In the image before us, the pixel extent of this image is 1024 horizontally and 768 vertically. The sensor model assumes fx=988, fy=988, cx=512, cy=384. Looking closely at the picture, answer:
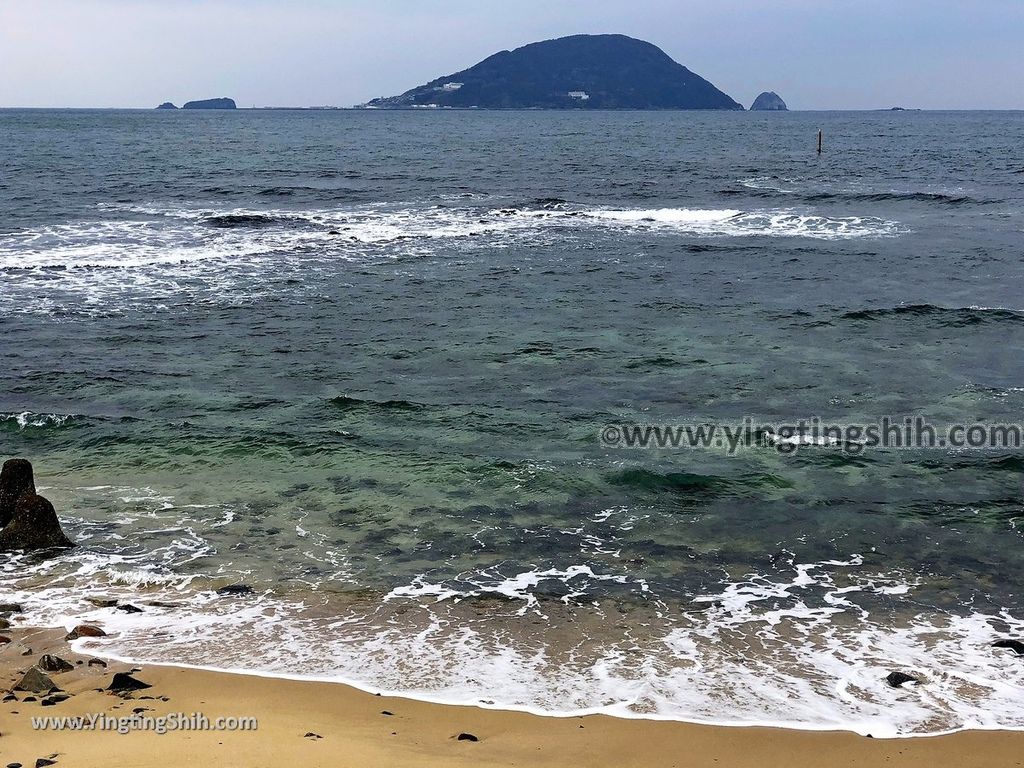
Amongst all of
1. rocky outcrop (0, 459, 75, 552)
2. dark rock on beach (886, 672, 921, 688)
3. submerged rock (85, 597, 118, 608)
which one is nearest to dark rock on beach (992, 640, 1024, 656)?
dark rock on beach (886, 672, 921, 688)

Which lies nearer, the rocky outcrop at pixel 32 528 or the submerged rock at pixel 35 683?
the submerged rock at pixel 35 683

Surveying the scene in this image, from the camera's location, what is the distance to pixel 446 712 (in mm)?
8734

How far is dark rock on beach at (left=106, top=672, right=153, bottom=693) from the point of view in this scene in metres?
8.91

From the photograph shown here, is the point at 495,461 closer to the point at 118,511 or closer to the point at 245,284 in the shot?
the point at 118,511

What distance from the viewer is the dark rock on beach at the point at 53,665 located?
920 cm

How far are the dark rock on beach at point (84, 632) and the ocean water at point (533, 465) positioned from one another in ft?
0.82

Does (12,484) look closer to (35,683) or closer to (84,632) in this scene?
(84,632)

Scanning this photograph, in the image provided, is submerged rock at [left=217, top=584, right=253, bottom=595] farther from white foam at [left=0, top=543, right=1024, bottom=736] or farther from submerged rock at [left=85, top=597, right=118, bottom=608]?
submerged rock at [left=85, top=597, right=118, bottom=608]

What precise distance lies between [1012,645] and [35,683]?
940 cm

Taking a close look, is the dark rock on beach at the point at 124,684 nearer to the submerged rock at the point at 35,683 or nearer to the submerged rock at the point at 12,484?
the submerged rock at the point at 35,683

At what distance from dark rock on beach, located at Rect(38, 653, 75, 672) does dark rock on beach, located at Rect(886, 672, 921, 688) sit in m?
7.69

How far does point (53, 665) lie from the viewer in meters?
9.23

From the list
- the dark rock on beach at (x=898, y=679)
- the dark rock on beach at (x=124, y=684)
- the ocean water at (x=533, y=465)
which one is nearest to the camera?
the dark rock on beach at (x=124, y=684)

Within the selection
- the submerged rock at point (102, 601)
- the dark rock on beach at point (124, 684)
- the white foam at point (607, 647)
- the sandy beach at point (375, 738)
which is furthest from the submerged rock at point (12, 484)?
the dark rock on beach at point (124, 684)
